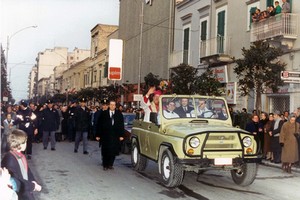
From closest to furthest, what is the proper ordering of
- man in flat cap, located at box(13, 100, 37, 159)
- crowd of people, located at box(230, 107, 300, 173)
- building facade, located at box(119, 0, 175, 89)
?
crowd of people, located at box(230, 107, 300, 173) < man in flat cap, located at box(13, 100, 37, 159) < building facade, located at box(119, 0, 175, 89)

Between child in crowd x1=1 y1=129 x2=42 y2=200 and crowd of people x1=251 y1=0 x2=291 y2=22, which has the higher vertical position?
crowd of people x1=251 y1=0 x2=291 y2=22

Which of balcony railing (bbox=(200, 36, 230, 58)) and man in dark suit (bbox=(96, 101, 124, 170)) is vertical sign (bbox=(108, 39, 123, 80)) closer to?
balcony railing (bbox=(200, 36, 230, 58))

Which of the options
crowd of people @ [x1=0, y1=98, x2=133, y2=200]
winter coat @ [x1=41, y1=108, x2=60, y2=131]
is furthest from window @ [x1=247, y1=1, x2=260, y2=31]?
winter coat @ [x1=41, y1=108, x2=60, y2=131]

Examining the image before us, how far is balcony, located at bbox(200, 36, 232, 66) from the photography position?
22828 millimetres

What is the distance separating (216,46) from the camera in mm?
23750

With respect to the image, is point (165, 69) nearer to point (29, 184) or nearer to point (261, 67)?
point (261, 67)

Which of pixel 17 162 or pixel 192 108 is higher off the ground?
pixel 192 108

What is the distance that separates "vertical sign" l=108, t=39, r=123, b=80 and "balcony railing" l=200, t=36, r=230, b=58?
15.9 m

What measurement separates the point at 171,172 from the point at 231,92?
1473 cm

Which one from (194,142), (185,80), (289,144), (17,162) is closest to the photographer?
(17,162)

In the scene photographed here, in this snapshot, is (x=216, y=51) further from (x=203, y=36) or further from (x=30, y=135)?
(x=30, y=135)

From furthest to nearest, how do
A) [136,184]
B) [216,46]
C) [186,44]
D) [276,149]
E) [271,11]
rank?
[186,44] → [216,46] → [271,11] → [276,149] → [136,184]

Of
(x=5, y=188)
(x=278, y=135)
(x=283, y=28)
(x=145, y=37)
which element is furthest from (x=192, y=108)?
(x=145, y=37)

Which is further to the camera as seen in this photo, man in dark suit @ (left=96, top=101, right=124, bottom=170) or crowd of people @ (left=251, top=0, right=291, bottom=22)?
crowd of people @ (left=251, top=0, right=291, bottom=22)
